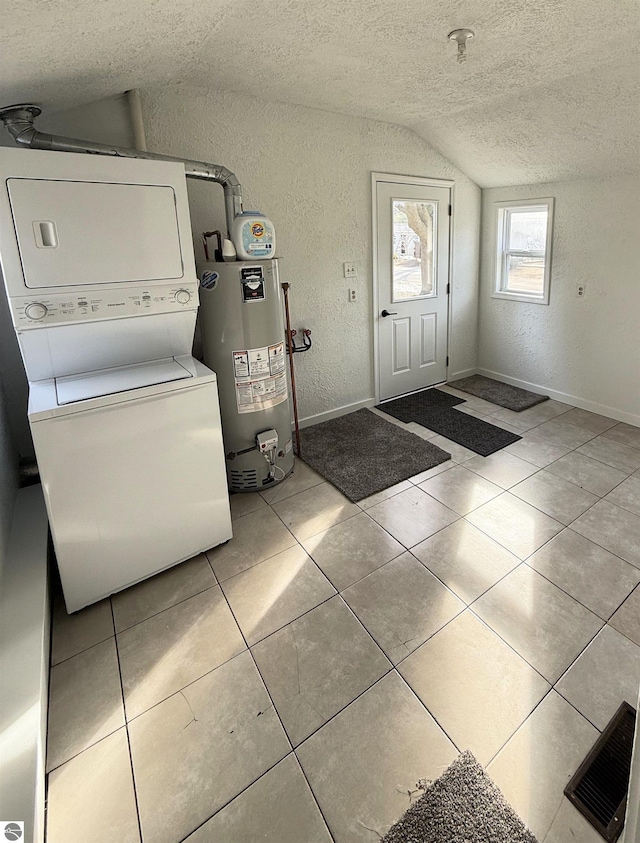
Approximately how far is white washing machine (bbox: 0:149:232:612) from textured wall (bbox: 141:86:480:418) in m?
0.95

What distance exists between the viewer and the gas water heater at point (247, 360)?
259 centimetres

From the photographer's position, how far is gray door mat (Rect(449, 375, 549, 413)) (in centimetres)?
418

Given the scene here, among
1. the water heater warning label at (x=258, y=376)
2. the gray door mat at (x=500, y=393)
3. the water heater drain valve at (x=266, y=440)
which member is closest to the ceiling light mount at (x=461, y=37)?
the water heater warning label at (x=258, y=376)

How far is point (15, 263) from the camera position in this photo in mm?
1811

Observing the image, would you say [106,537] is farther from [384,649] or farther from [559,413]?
[559,413]

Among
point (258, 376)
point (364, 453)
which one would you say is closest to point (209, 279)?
point (258, 376)

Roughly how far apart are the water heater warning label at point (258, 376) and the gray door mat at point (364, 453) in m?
0.69

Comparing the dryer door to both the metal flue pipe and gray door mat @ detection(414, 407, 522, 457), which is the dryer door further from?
gray door mat @ detection(414, 407, 522, 457)

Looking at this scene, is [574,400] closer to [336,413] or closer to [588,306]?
[588,306]

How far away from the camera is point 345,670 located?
174cm

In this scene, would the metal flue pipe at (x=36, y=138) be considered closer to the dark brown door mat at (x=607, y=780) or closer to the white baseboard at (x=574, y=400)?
the dark brown door mat at (x=607, y=780)

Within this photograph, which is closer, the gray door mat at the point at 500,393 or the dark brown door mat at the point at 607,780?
the dark brown door mat at the point at 607,780

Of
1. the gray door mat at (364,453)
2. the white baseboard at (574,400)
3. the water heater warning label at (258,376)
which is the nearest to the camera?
the water heater warning label at (258,376)

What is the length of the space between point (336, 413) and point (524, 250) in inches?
94.7
